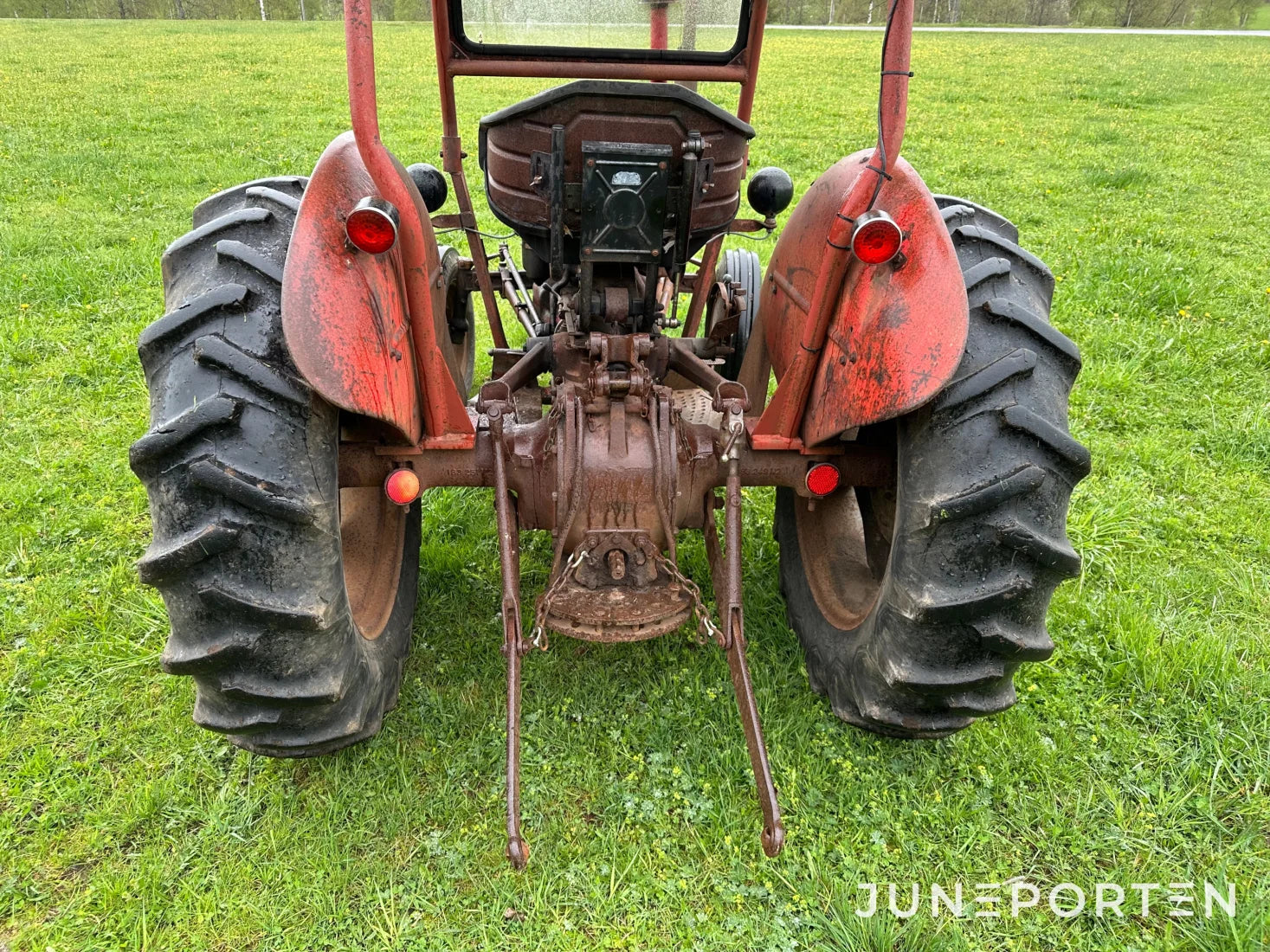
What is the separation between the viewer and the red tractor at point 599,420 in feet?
5.90

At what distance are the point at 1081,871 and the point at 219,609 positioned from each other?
216 centimetres

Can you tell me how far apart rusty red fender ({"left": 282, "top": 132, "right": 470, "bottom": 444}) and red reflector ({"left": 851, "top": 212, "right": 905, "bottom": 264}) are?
3.11 ft

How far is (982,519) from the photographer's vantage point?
1.87 m

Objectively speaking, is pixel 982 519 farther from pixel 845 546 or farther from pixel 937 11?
pixel 937 11

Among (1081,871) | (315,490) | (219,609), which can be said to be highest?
(315,490)

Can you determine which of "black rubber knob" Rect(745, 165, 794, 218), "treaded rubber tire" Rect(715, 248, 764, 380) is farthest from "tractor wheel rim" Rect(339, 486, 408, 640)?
"black rubber knob" Rect(745, 165, 794, 218)

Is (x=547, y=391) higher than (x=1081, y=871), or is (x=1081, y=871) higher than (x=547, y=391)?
(x=547, y=391)

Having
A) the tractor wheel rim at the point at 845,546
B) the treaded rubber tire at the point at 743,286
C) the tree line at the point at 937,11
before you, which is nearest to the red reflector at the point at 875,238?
the tractor wheel rim at the point at 845,546

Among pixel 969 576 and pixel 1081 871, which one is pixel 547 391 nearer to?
pixel 969 576

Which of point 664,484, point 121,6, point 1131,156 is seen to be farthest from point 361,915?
point 121,6

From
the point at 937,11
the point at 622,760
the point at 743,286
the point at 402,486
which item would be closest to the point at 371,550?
the point at 402,486

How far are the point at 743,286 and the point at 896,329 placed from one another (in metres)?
1.96

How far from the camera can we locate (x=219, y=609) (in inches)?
70.7

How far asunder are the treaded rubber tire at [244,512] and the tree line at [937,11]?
46.6 metres
